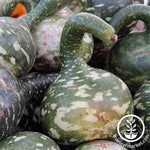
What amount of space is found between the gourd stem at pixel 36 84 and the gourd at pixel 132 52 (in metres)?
0.19

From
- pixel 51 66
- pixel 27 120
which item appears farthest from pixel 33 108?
pixel 51 66

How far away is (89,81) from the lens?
1.10m

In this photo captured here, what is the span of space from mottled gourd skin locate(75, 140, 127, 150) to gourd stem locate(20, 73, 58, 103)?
211 mm

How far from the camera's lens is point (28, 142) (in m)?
1.01

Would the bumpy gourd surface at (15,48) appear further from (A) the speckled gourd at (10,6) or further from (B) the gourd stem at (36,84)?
(A) the speckled gourd at (10,6)

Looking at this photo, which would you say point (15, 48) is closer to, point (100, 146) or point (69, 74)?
point (69, 74)

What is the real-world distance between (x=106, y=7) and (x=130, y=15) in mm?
125

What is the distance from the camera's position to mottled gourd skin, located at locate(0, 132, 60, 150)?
1.00 m

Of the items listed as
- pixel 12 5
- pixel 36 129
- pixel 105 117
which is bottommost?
pixel 36 129

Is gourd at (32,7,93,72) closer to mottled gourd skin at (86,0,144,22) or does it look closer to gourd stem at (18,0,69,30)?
gourd stem at (18,0,69,30)

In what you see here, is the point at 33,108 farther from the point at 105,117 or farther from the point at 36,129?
the point at 105,117

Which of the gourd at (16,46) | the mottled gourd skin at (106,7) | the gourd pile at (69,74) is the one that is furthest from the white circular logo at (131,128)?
the mottled gourd skin at (106,7)

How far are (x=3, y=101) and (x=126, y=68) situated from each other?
0.42 m

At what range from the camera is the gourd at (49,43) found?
4.27 ft
